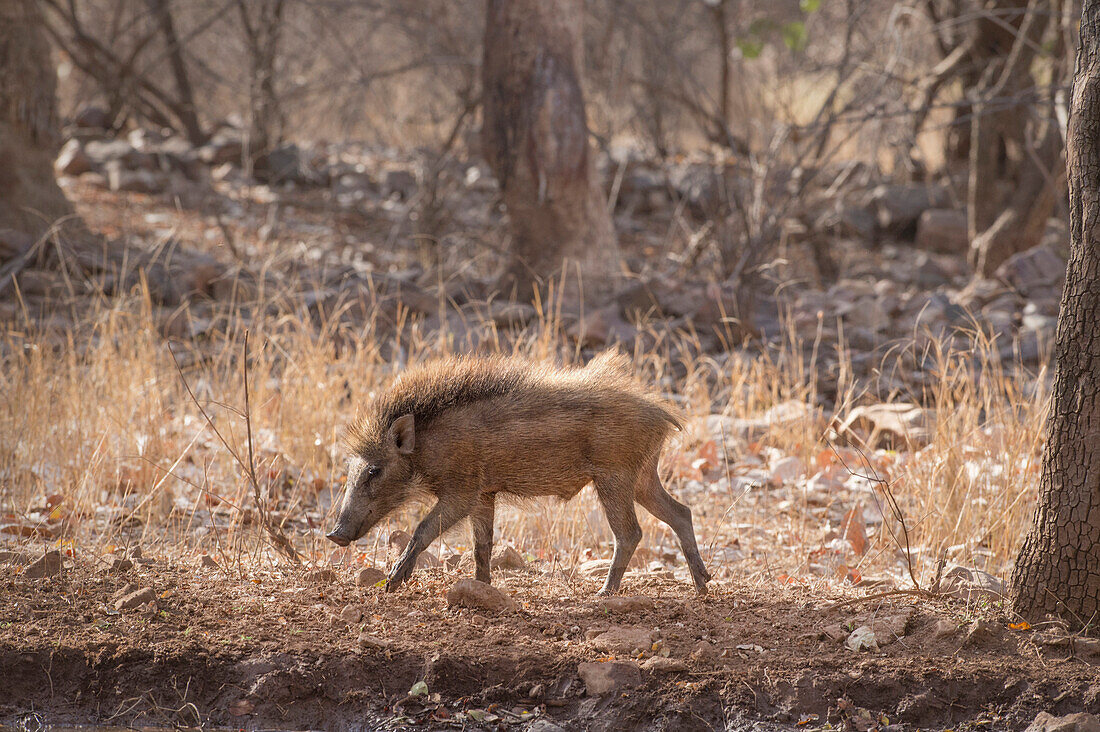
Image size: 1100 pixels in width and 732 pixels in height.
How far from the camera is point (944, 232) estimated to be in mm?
13297

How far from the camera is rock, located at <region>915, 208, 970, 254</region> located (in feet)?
43.4

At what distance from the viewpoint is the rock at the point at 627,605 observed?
3695mm

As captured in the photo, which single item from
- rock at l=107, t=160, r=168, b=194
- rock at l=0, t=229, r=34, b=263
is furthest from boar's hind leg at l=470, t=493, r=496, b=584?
rock at l=107, t=160, r=168, b=194

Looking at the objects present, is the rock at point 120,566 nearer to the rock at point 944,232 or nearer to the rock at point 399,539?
the rock at point 399,539

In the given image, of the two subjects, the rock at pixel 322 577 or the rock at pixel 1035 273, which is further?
the rock at pixel 1035 273


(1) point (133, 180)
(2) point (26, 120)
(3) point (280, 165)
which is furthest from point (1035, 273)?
(1) point (133, 180)

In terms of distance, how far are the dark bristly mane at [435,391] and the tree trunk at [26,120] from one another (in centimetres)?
659

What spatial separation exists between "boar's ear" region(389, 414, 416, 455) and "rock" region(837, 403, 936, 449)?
3.13 metres

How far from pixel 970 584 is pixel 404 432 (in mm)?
2100

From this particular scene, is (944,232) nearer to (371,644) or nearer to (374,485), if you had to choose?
(374,485)

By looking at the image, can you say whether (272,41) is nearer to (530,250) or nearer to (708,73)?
(530,250)

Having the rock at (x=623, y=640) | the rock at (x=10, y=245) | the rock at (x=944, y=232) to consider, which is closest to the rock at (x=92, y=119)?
the rock at (x=10, y=245)

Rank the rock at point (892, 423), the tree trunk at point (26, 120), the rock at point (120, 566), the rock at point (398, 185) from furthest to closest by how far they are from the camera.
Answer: the rock at point (398, 185) < the tree trunk at point (26, 120) < the rock at point (892, 423) < the rock at point (120, 566)

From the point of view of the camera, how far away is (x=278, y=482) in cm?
516
